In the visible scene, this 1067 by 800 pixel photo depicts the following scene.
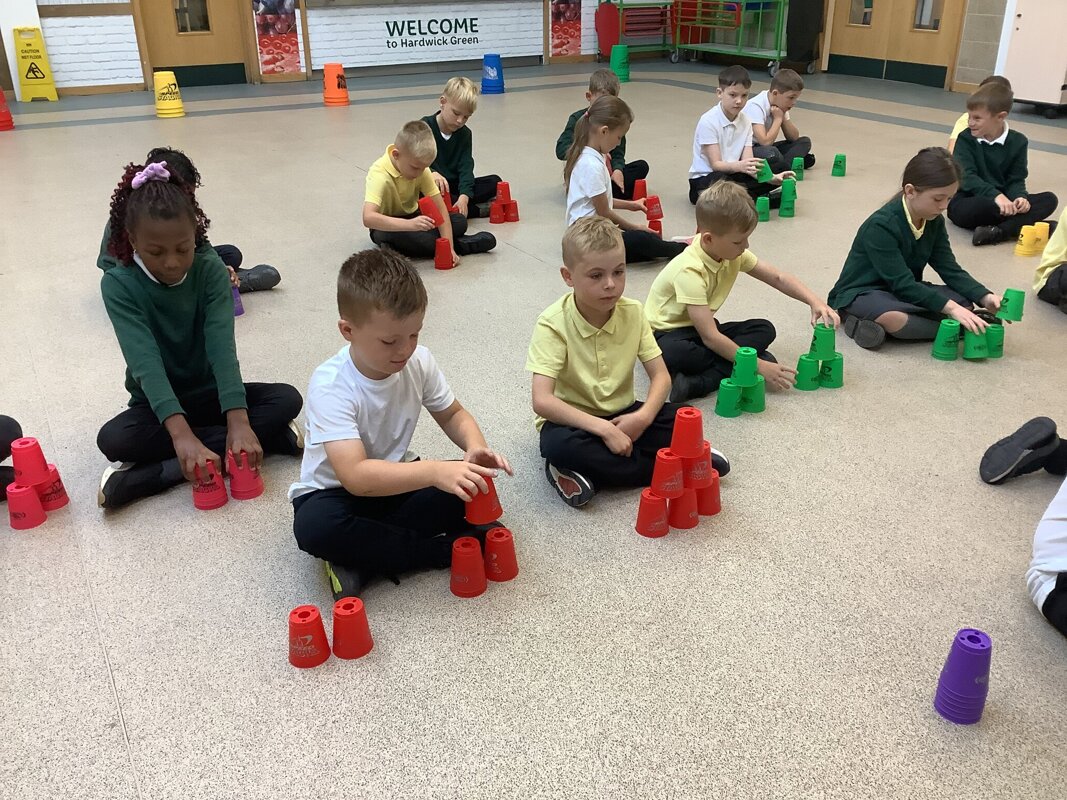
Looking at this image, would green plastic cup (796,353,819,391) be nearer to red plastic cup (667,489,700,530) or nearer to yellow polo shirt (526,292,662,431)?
yellow polo shirt (526,292,662,431)

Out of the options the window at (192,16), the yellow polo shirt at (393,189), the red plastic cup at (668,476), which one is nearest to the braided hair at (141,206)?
the red plastic cup at (668,476)

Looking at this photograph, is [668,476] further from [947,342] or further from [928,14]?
[928,14]

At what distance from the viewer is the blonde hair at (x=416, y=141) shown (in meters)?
3.96

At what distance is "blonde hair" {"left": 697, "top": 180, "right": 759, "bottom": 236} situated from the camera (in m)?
2.73

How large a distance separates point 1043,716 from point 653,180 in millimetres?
4805

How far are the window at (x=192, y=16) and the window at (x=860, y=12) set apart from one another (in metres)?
7.66

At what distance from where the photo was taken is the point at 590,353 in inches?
94.1

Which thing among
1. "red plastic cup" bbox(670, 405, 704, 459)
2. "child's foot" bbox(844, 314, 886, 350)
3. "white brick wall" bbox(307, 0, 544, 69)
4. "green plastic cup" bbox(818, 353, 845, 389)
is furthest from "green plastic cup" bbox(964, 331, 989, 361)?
"white brick wall" bbox(307, 0, 544, 69)

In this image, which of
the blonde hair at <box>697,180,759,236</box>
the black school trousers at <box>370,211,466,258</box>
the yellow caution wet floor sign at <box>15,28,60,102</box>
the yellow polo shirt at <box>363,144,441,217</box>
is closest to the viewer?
the blonde hair at <box>697,180,759,236</box>

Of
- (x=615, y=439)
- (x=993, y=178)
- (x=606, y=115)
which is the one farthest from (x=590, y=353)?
(x=993, y=178)

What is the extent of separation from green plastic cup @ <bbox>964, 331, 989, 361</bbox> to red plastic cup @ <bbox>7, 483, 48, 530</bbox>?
306cm

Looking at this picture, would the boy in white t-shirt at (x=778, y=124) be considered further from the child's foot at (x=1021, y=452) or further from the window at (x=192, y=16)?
the window at (x=192, y=16)

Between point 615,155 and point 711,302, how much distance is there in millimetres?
2754

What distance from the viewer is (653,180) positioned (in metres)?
5.97
